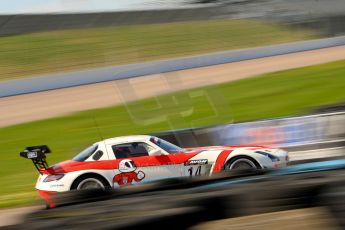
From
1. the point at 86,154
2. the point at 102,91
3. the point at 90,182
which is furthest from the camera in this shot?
the point at 102,91

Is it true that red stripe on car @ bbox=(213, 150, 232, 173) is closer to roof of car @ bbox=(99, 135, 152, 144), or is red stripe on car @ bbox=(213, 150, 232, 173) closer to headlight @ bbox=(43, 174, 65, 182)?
roof of car @ bbox=(99, 135, 152, 144)

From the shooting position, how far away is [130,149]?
761cm

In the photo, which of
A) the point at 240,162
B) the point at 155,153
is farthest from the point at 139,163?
the point at 240,162

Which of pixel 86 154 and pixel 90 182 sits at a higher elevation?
pixel 86 154

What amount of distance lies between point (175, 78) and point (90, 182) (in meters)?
1.79

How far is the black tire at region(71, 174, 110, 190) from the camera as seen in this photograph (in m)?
7.33

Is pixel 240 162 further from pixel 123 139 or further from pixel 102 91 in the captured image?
pixel 102 91

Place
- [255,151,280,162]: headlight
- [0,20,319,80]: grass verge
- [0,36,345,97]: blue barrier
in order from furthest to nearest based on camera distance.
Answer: [0,20,319,80]: grass verge → [0,36,345,97]: blue barrier → [255,151,280,162]: headlight

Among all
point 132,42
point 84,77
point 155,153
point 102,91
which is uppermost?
point 132,42

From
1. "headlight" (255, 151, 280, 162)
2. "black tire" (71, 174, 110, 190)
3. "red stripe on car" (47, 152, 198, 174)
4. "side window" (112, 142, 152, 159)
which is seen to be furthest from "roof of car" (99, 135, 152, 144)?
"headlight" (255, 151, 280, 162)

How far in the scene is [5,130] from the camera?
15711 mm

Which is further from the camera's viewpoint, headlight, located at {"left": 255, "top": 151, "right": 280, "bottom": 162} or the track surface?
the track surface

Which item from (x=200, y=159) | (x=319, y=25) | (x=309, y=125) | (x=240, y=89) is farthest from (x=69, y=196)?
(x=319, y=25)

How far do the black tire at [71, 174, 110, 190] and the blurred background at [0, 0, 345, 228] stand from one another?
871 millimetres
